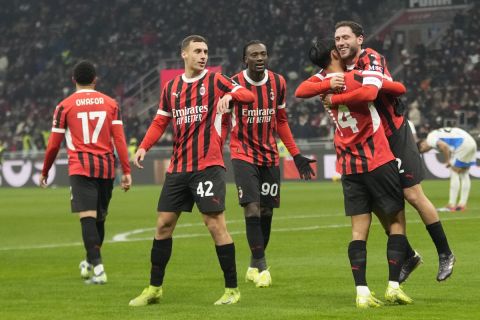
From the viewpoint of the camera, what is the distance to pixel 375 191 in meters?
8.76

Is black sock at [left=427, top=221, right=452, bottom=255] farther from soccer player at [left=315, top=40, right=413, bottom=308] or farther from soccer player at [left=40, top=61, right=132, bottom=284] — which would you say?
soccer player at [left=40, top=61, right=132, bottom=284]

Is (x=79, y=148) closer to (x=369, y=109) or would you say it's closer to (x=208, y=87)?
(x=208, y=87)

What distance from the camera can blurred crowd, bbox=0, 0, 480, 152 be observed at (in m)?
39.7

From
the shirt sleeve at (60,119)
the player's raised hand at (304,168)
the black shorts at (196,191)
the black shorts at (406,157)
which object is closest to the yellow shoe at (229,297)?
the black shorts at (196,191)

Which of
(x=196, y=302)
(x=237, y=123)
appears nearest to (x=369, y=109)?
(x=196, y=302)

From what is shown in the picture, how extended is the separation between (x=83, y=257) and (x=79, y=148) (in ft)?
10.2

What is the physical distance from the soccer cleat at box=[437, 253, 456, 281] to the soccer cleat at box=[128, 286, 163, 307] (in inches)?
89.6

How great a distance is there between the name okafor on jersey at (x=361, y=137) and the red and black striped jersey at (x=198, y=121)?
0.99 m

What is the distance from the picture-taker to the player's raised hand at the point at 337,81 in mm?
8508

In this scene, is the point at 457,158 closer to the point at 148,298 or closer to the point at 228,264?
the point at 228,264

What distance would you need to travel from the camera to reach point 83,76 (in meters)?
11.3

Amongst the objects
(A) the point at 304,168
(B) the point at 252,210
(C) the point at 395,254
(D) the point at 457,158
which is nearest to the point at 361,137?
(C) the point at 395,254

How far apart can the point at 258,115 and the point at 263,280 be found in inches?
67.7

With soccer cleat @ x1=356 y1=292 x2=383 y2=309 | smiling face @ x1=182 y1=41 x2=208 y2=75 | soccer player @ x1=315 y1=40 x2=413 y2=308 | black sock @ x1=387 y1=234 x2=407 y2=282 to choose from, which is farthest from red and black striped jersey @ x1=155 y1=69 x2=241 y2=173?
soccer cleat @ x1=356 y1=292 x2=383 y2=309
